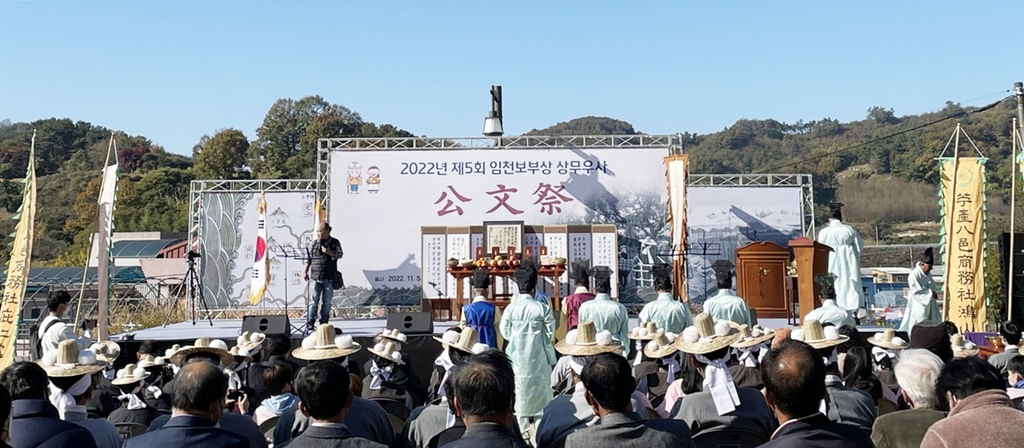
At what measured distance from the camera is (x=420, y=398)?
5.36 m

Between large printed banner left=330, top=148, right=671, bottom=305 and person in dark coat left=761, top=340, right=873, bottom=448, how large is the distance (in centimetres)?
1128

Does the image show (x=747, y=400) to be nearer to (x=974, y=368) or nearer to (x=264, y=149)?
(x=974, y=368)

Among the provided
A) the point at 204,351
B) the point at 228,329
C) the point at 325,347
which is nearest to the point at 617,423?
the point at 325,347

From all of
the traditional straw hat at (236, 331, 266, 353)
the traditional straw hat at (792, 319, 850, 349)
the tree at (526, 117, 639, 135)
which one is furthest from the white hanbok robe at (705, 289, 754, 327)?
the tree at (526, 117, 639, 135)

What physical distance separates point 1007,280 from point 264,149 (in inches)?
1443

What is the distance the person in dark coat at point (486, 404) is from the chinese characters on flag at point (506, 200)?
1110 cm

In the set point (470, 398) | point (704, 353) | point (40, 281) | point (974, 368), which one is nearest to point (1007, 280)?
point (704, 353)

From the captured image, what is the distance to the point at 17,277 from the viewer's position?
720 cm

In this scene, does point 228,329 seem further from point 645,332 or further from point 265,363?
point 645,332

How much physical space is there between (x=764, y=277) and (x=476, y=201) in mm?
5029

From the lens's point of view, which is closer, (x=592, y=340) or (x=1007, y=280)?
(x=592, y=340)

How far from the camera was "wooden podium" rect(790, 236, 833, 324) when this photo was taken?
8930 millimetres

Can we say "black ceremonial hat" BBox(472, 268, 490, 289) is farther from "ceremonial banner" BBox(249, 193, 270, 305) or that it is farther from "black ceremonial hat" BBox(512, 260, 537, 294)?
"ceremonial banner" BBox(249, 193, 270, 305)

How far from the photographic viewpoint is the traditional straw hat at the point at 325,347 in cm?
490
